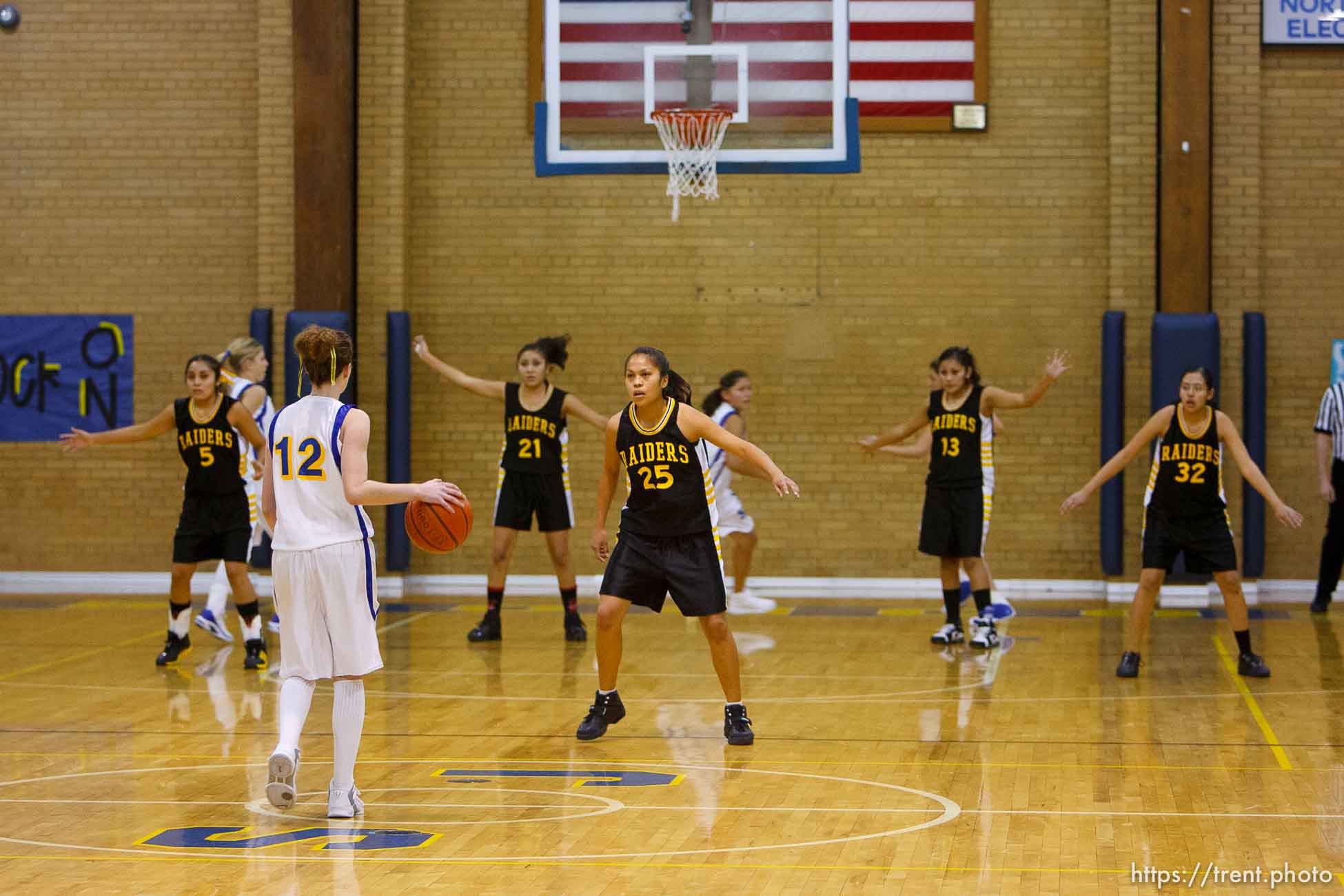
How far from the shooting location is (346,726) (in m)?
5.66

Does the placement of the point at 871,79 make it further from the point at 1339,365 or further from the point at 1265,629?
the point at 1265,629

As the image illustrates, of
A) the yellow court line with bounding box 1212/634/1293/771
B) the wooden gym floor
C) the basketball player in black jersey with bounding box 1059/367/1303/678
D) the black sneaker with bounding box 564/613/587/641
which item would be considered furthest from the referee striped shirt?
the black sneaker with bounding box 564/613/587/641

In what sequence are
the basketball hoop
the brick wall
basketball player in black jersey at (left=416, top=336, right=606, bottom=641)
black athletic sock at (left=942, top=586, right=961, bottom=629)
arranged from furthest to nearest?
the brick wall → the basketball hoop → basketball player in black jersey at (left=416, top=336, right=606, bottom=641) → black athletic sock at (left=942, top=586, right=961, bottom=629)

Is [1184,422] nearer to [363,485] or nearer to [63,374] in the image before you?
[363,485]

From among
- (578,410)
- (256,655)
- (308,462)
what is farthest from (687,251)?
(308,462)

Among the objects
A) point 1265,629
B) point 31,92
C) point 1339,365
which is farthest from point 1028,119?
point 31,92

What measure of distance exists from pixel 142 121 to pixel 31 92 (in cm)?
98

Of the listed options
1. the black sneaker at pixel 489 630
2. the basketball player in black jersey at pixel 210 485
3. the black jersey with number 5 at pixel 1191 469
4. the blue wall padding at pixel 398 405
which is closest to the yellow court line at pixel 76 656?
the basketball player in black jersey at pixel 210 485

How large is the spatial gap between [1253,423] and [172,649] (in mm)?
8308

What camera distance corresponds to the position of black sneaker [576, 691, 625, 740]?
7.29 meters

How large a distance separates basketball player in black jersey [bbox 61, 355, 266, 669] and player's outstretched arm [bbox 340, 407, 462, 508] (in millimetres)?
3593

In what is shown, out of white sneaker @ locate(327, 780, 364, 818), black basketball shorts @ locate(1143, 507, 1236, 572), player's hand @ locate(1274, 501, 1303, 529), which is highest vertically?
player's hand @ locate(1274, 501, 1303, 529)

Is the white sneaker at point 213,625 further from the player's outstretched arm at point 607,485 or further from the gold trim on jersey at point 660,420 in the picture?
the gold trim on jersey at point 660,420

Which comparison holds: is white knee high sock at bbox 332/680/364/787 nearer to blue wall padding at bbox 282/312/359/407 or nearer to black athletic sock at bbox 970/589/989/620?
black athletic sock at bbox 970/589/989/620
